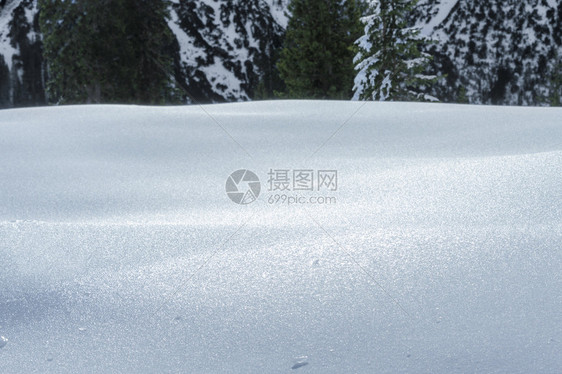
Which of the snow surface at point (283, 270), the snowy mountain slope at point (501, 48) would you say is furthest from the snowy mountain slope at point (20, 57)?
the snow surface at point (283, 270)

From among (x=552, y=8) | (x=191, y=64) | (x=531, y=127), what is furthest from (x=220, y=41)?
(x=531, y=127)

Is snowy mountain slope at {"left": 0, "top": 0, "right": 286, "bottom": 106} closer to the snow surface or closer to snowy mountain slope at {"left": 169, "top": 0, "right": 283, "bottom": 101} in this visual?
snowy mountain slope at {"left": 169, "top": 0, "right": 283, "bottom": 101}

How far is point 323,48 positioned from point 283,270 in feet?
68.0

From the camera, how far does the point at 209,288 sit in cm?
164

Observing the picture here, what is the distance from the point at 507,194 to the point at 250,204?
136cm

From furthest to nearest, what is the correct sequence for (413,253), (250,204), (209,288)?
(250,204) < (413,253) < (209,288)

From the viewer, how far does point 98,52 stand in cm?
1922

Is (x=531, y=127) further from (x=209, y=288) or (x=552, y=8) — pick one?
(x=552, y=8)

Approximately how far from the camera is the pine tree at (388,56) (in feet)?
61.6

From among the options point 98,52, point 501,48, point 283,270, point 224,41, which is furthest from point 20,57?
Result: point 283,270

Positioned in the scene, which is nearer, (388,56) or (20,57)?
(388,56)

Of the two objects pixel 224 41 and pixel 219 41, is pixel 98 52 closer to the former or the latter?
pixel 224 41

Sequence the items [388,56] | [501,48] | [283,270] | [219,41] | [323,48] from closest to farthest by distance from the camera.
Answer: [283,270] → [388,56] → [323,48] → [501,48] → [219,41]

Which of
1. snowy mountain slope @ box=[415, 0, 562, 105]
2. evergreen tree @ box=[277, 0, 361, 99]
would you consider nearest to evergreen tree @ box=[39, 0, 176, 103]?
evergreen tree @ box=[277, 0, 361, 99]
